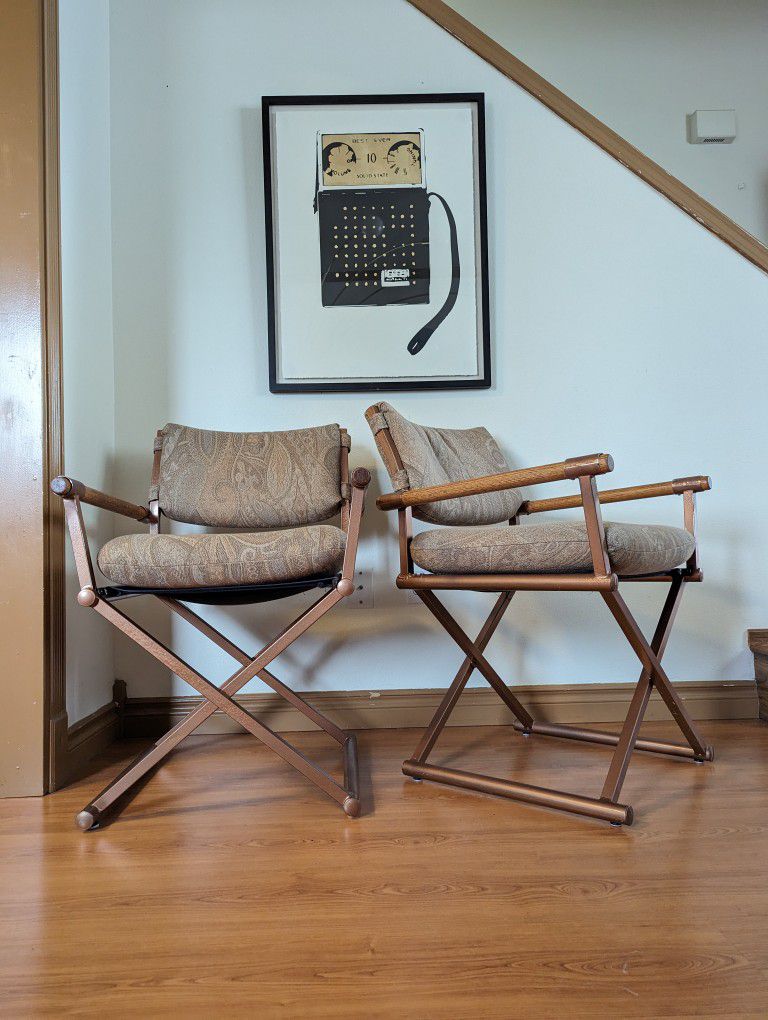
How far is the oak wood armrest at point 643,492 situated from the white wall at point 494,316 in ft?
0.89

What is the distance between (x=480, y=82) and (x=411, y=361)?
93 cm

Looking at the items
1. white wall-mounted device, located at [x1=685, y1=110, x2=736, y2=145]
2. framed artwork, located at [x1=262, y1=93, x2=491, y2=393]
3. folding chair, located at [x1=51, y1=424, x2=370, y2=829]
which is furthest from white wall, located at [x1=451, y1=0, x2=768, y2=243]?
folding chair, located at [x1=51, y1=424, x2=370, y2=829]

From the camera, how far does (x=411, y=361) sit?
220 cm

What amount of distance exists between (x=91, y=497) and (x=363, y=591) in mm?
918

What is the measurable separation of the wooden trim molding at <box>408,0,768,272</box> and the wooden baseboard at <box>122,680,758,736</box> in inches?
54.0

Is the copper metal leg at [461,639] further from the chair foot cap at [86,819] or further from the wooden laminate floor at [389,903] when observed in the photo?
the chair foot cap at [86,819]

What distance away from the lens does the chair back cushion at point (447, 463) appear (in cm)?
169

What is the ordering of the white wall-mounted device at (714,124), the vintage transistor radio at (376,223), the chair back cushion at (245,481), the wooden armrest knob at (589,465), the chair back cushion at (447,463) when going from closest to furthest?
the wooden armrest knob at (589,465) < the chair back cushion at (447,463) < the chair back cushion at (245,481) < the vintage transistor radio at (376,223) < the white wall-mounted device at (714,124)

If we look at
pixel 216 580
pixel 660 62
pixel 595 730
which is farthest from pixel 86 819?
pixel 660 62

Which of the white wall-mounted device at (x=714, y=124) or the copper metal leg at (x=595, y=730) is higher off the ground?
the white wall-mounted device at (x=714, y=124)

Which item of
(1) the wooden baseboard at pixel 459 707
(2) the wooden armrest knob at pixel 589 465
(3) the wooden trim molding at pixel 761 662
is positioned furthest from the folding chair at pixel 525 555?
(3) the wooden trim molding at pixel 761 662

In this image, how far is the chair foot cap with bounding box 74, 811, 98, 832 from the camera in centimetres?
132

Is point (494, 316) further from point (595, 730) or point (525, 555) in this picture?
point (595, 730)

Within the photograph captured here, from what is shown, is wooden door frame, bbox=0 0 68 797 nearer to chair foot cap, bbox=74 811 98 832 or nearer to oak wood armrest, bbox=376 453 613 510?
chair foot cap, bbox=74 811 98 832
